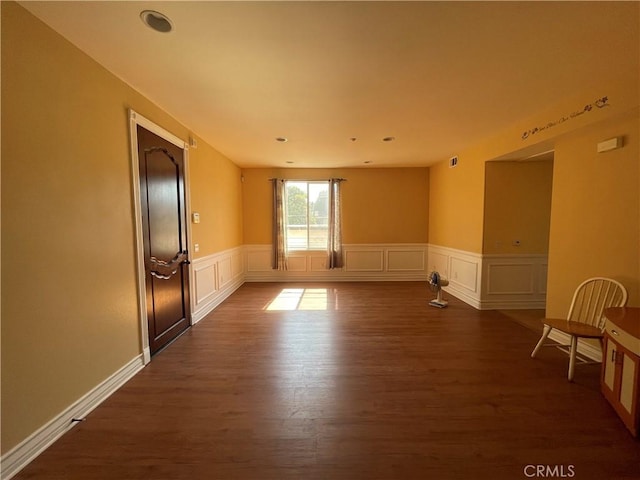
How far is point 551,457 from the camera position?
1.55 meters

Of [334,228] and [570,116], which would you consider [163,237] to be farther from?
[570,116]

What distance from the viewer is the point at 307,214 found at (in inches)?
242

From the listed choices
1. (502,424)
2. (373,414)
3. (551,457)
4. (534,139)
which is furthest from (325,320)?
(534,139)

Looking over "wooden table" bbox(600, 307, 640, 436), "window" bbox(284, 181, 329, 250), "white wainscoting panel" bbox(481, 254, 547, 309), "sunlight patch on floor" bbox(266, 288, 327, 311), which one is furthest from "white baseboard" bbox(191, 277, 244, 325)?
"white wainscoting panel" bbox(481, 254, 547, 309)

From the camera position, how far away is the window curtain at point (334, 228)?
19.6 feet

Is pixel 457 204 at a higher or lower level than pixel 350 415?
higher

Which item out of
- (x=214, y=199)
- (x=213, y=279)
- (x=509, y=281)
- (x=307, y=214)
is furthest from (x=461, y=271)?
(x=214, y=199)

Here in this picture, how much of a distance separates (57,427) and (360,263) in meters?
5.23

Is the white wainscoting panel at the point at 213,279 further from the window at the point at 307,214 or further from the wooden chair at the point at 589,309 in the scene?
the wooden chair at the point at 589,309

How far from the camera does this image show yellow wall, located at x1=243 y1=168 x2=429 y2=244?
19.7 ft

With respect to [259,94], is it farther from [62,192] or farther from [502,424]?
[502,424]

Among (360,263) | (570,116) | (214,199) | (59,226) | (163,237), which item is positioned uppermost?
(570,116)

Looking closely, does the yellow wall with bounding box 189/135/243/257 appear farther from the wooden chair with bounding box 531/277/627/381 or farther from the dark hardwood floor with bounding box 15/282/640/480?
the wooden chair with bounding box 531/277/627/381

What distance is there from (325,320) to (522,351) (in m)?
2.29
